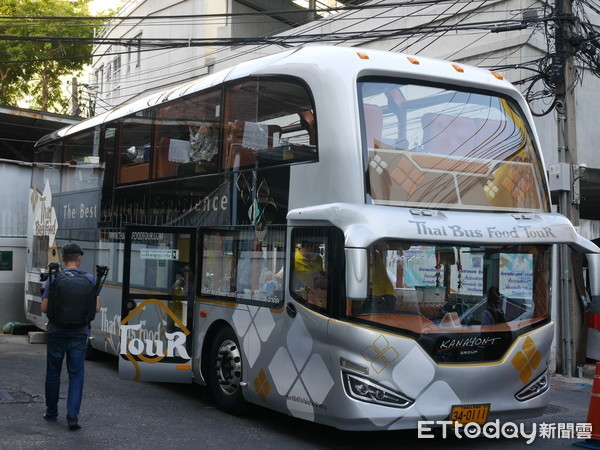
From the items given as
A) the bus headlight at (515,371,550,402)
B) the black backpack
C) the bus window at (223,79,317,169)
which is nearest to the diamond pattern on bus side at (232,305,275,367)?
the bus window at (223,79,317,169)

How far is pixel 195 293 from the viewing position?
31.9 ft

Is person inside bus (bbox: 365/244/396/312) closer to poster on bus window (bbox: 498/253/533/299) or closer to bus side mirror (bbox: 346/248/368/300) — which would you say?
bus side mirror (bbox: 346/248/368/300)

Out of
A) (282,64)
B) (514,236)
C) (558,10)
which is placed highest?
(558,10)

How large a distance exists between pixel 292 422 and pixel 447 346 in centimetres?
237

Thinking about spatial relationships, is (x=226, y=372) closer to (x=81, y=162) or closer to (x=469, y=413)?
(x=469, y=413)

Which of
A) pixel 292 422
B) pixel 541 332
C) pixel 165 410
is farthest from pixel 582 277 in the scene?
pixel 165 410

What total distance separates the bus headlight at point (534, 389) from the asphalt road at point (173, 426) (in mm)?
532

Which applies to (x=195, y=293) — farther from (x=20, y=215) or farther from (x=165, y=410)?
(x=20, y=215)

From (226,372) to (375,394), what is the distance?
2.57 metres

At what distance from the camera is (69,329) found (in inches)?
302

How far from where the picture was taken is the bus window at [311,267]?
733cm

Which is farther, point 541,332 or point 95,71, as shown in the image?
point 95,71

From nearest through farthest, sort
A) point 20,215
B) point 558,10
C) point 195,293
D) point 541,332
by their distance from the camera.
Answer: point 541,332 → point 195,293 → point 558,10 → point 20,215

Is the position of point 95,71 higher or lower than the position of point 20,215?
higher
